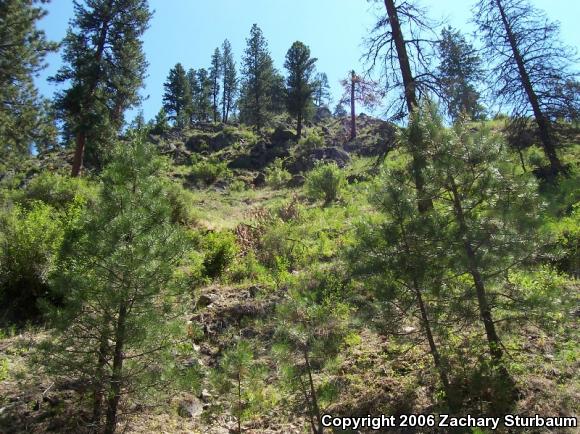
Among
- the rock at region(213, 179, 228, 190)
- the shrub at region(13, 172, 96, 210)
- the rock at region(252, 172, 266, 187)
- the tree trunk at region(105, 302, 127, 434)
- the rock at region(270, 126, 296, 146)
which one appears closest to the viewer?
the tree trunk at region(105, 302, 127, 434)

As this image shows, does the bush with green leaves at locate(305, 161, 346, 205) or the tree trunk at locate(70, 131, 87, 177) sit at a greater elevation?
the tree trunk at locate(70, 131, 87, 177)

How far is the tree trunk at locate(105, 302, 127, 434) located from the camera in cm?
500

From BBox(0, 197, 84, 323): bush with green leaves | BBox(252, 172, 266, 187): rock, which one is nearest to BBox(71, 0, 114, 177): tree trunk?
BBox(0, 197, 84, 323): bush with green leaves

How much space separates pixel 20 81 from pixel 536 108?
19.6 m

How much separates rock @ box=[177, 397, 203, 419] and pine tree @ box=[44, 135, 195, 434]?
1.20 m

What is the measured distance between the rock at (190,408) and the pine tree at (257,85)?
1603 inches

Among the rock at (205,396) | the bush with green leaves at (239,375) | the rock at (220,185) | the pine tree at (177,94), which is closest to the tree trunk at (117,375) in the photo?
the bush with green leaves at (239,375)

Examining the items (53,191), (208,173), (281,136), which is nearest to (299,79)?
(281,136)

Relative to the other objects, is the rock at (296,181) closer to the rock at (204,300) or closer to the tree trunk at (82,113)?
the tree trunk at (82,113)

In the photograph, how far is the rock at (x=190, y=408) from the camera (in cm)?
628

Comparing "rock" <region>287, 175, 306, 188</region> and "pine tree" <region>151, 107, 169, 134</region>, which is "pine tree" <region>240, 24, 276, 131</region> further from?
"rock" <region>287, 175, 306, 188</region>

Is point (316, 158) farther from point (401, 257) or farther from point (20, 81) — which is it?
point (401, 257)

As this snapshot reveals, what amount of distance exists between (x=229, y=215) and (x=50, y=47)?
382 inches

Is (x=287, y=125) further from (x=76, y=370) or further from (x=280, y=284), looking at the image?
(x=76, y=370)
